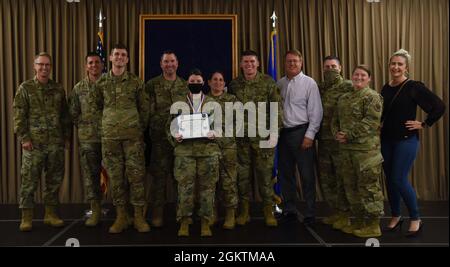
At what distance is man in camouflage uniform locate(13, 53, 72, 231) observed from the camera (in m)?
3.54

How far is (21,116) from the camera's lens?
139 inches

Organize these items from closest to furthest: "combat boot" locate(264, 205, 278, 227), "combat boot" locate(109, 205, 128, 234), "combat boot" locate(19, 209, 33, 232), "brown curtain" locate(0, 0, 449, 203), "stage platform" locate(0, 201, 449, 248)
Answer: "stage platform" locate(0, 201, 449, 248)
"combat boot" locate(109, 205, 128, 234)
"combat boot" locate(19, 209, 33, 232)
"combat boot" locate(264, 205, 278, 227)
"brown curtain" locate(0, 0, 449, 203)

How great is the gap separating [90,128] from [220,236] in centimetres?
142

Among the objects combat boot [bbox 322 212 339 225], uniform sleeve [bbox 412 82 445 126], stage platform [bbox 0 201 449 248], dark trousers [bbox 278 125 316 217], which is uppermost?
uniform sleeve [bbox 412 82 445 126]

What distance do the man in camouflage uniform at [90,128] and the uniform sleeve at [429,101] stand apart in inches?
100

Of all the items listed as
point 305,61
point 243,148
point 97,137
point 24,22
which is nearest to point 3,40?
point 24,22

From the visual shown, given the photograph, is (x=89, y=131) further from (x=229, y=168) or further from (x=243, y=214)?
(x=243, y=214)

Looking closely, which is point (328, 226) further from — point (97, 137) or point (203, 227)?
point (97, 137)

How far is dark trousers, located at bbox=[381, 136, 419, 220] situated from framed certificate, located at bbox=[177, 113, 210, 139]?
4.67 ft

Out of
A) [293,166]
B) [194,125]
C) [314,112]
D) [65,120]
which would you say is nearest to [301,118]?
[314,112]

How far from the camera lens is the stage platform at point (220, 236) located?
309 centimetres

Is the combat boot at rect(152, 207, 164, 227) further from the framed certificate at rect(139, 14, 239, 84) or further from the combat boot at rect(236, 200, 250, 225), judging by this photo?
the framed certificate at rect(139, 14, 239, 84)

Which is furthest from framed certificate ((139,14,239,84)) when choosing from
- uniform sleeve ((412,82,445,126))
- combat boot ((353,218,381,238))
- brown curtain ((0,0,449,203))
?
combat boot ((353,218,381,238))

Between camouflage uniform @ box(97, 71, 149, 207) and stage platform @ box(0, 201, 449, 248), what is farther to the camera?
camouflage uniform @ box(97, 71, 149, 207)
